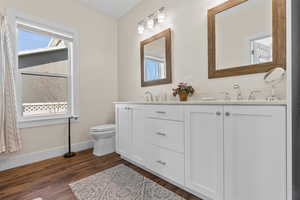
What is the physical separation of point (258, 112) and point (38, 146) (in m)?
2.85

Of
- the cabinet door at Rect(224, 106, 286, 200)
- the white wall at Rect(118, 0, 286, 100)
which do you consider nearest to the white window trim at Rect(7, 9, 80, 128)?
the white wall at Rect(118, 0, 286, 100)

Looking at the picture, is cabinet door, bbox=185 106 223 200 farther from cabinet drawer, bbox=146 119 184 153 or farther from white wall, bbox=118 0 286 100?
white wall, bbox=118 0 286 100

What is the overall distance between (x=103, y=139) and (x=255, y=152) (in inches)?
84.8

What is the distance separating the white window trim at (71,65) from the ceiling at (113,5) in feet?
2.17

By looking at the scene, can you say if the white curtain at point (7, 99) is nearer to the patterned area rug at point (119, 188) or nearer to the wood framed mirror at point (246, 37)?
the patterned area rug at point (119, 188)

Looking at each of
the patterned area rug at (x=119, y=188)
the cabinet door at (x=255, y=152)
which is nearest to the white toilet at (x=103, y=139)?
the patterned area rug at (x=119, y=188)

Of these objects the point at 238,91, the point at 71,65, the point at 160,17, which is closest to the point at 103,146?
the point at 71,65

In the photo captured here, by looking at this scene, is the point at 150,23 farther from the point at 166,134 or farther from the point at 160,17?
the point at 166,134

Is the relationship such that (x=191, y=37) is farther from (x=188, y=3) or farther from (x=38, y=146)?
(x=38, y=146)

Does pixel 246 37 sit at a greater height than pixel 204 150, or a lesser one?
greater

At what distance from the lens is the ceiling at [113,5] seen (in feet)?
8.82

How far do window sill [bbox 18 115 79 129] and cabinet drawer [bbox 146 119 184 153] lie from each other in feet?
5.45

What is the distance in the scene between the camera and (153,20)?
2336mm

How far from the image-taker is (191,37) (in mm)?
1927
